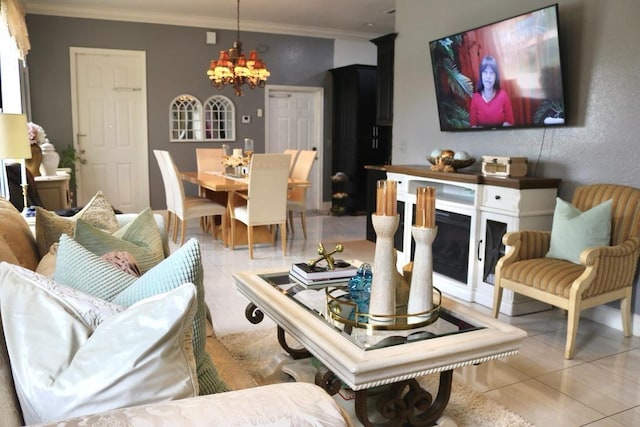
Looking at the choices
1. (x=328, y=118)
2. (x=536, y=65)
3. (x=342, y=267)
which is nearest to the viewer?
(x=342, y=267)

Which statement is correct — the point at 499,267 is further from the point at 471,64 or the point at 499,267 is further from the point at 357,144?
the point at 357,144

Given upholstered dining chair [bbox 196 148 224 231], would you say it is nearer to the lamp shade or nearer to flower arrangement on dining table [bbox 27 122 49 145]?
flower arrangement on dining table [bbox 27 122 49 145]

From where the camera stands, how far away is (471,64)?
419cm

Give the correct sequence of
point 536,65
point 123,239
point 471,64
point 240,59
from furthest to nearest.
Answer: point 240,59 < point 471,64 < point 536,65 < point 123,239

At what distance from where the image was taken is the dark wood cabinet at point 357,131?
766 centimetres

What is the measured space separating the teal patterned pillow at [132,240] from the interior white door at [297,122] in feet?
19.3

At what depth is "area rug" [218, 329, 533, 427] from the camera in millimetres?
2219

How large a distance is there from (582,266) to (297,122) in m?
5.64

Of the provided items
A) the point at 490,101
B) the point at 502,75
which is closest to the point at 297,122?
the point at 490,101

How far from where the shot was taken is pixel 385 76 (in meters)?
6.10

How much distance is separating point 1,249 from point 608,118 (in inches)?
132

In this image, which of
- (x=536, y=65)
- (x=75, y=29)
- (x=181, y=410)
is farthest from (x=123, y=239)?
(x=75, y=29)

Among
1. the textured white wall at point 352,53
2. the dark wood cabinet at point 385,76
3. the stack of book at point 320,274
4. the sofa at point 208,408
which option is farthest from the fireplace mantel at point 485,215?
the textured white wall at point 352,53

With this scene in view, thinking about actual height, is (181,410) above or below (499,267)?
A: above
